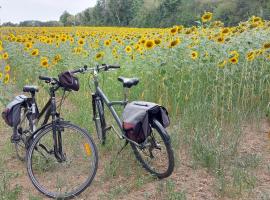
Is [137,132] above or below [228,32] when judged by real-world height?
below

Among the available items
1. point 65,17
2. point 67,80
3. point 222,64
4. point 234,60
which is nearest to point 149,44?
point 222,64

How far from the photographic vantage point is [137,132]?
13.8ft

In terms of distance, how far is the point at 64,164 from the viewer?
4.68 m

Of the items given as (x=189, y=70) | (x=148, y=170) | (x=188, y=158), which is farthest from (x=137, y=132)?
(x=189, y=70)

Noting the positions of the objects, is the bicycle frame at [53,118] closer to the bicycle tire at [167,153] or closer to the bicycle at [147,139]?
the bicycle at [147,139]

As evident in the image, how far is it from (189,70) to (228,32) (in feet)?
3.21

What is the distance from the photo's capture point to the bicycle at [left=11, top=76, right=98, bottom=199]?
14.2ft

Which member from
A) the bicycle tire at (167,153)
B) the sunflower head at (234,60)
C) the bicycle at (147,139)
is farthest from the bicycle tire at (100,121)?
the sunflower head at (234,60)

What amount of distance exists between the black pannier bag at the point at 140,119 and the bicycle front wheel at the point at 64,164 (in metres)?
0.38

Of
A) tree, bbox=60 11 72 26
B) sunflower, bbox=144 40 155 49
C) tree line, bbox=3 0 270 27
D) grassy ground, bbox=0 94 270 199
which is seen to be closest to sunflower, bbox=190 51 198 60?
sunflower, bbox=144 40 155 49

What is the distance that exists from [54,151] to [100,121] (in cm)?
62

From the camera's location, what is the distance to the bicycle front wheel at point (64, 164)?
4312mm

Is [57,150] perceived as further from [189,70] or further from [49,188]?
[189,70]

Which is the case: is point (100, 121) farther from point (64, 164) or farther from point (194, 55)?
point (194, 55)
